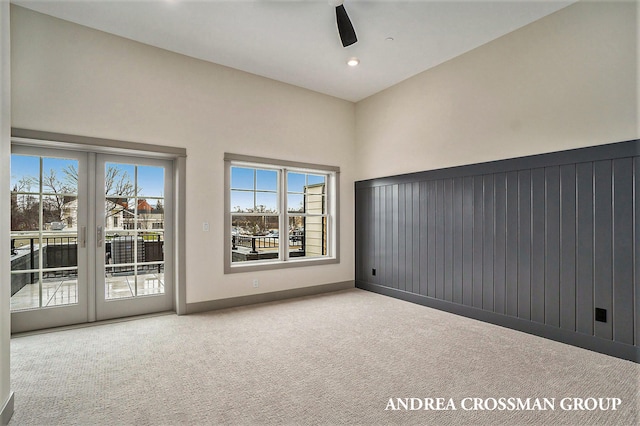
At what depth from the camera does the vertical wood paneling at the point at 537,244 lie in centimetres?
350

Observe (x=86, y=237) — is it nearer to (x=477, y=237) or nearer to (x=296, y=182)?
(x=296, y=182)

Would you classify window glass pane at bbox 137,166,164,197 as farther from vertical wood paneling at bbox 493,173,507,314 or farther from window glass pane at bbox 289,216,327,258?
vertical wood paneling at bbox 493,173,507,314

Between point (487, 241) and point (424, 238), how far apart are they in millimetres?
896

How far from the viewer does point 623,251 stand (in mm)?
2957

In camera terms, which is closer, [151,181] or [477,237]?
[477,237]

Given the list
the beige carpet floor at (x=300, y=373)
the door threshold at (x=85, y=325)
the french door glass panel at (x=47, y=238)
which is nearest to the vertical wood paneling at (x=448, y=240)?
the beige carpet floor at (x=300, y=373)

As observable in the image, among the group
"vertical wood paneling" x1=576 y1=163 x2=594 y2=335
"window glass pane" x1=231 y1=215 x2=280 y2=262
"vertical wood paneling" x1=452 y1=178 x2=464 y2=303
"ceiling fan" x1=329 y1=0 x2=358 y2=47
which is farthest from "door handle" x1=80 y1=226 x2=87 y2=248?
"vertical wood paneling" x1=576 y1=163 x2=594 y2=335

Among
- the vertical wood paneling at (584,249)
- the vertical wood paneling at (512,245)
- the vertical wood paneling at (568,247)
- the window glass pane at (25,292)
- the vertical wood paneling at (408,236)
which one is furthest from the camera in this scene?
the vertical wood paneling at (408,236)

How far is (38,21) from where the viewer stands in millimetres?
3404

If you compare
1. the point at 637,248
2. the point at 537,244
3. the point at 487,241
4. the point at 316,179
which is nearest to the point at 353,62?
the point at 316,179

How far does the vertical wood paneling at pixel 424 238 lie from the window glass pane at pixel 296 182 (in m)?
1.90

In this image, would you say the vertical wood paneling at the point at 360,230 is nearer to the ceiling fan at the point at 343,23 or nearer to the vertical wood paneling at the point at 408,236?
the vertical wood paneling at the point at 408,236

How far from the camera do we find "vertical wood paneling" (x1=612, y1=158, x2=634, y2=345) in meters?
2.92

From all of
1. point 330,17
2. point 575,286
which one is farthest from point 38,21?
point 575,286
